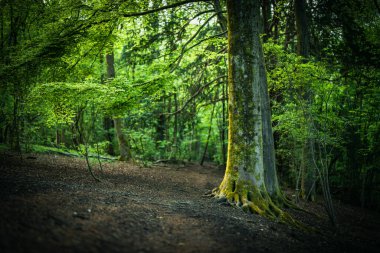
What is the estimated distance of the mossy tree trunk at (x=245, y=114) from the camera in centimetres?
606

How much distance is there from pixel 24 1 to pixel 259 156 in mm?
8123

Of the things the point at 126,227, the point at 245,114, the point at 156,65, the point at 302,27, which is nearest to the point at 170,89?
the point at 156,65

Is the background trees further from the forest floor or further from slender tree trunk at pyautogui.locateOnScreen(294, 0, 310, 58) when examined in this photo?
the forest floor

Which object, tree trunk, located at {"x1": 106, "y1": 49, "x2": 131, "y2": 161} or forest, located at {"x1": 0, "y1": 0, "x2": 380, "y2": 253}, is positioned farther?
tree trunk, located at {"x1": 106, "y1": 49, "x2": 131, "y2": 161}

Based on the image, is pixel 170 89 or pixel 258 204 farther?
pixel 170 89

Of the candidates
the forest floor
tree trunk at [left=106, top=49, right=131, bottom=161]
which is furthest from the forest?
tree trunk at [left=106, top=49, right=131, bottom=161]

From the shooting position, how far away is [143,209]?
4660 millimetres

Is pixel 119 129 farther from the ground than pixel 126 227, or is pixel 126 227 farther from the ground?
pixel 119 129

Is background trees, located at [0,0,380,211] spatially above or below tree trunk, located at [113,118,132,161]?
above

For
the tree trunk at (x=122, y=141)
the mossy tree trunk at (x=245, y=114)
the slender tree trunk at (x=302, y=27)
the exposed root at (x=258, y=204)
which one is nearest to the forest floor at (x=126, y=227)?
the exposed root at (x=258, y=204)

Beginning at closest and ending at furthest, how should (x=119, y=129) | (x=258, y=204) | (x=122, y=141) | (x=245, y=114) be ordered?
(x=258, y=204)
(x=245, y=114)
(x=119, y=129)
(x=122, y=141)

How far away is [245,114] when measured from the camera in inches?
241

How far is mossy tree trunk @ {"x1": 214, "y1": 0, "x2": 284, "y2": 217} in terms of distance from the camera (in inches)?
239

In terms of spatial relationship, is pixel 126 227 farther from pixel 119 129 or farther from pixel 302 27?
pixel 119 129
